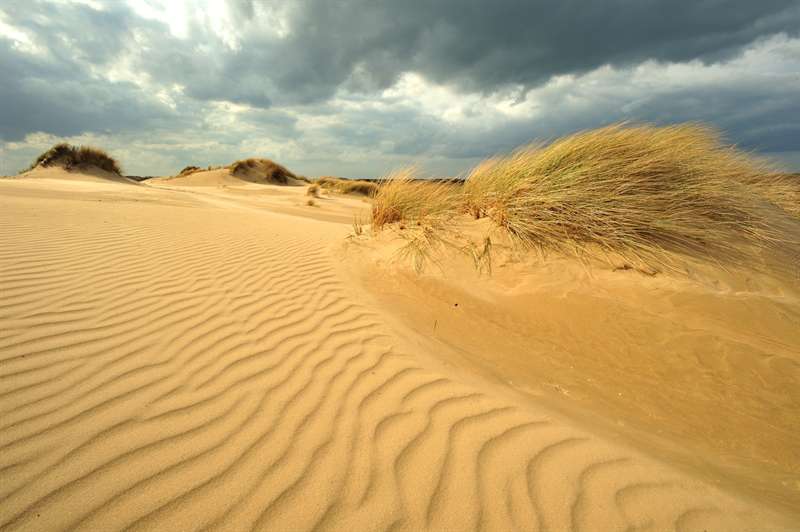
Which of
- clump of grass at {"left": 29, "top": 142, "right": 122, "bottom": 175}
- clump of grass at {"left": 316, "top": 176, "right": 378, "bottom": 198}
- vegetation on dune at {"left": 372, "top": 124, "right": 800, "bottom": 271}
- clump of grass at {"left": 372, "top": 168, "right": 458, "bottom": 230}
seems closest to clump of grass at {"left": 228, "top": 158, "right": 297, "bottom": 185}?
clump of grass at {"left": 316, "top": 176, "right": 378, "bottom": 198}

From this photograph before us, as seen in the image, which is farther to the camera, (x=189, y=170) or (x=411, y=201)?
(x=189, y=170)

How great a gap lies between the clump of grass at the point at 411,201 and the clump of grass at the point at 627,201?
49 centimetres

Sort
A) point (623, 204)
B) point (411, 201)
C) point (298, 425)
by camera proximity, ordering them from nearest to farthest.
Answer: point (298, 425), point (623, 204), point (411, 201)

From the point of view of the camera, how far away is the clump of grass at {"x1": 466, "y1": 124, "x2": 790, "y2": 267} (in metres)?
3.86

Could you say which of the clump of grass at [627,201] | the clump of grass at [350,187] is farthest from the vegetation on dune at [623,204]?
the clump of grass at [350,187]

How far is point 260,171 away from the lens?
24047 millimetres

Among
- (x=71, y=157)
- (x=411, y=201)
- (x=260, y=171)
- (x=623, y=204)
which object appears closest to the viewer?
(x=623, y=204)

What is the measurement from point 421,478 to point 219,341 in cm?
184

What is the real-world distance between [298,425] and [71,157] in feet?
65.9

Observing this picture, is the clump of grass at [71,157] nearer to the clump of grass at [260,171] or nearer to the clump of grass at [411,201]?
the clump of grass at [260,171]

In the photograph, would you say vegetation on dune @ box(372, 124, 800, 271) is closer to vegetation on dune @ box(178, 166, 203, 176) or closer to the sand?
the sand

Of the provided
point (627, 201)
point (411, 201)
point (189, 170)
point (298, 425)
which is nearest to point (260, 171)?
point (189, 170)

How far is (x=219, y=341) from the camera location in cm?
263

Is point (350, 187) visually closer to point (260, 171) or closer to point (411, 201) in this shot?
point (260, 171)
